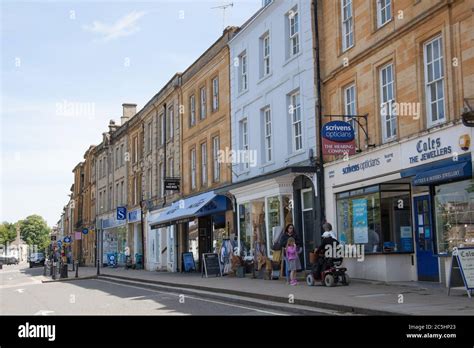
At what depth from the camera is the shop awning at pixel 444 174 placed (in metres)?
13.5

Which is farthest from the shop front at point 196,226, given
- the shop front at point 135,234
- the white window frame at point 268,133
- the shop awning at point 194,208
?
the shop front at point 135,234

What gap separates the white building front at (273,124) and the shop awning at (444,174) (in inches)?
219

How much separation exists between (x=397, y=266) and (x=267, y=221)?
23.1ft

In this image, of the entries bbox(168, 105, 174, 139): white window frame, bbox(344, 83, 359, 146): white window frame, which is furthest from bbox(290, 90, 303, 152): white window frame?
bbox(168, 105, 174, 139): white window frame

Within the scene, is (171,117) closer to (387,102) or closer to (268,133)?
(268,133)

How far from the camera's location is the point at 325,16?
20688 millimetres

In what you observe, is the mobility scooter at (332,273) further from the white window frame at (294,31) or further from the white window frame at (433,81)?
the white window frame at (294,31)

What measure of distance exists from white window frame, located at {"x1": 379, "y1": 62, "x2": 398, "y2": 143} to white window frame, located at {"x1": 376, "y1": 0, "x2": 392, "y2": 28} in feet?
4.19

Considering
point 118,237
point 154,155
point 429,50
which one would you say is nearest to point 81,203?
point 118,237

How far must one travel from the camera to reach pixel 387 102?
17.2 m

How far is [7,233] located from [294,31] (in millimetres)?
129930

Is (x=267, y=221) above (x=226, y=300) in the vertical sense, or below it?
above

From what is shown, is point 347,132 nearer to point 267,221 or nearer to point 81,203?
point 267,221
